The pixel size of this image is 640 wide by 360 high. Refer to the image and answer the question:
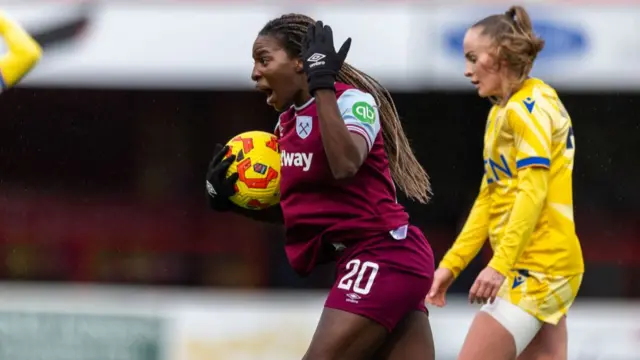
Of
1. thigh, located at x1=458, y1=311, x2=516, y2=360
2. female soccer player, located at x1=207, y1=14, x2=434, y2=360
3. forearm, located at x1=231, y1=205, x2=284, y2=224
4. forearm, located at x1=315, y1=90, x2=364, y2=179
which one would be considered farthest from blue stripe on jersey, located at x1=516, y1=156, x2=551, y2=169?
forearm, located at x1=231, y1=205, x2=284, y2=224

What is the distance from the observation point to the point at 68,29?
1125 cm

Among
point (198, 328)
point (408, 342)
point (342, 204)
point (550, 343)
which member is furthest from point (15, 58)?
point (198, 328)

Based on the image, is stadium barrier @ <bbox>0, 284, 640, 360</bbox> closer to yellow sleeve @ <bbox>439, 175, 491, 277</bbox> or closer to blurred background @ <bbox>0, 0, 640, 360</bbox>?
blurred background @ <bbox>0, 0, 640, 360</bbox>

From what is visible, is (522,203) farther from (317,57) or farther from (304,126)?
(317,57)

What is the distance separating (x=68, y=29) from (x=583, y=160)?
211 inches

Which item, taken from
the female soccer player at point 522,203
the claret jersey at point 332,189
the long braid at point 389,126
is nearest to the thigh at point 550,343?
the female soccer player at point 522,203

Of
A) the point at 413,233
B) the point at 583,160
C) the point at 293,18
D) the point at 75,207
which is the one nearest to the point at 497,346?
the point at 413,233

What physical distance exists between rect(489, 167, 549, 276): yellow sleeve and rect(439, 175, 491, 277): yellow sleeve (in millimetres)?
449

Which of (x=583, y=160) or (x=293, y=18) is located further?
(x=583, y=160)

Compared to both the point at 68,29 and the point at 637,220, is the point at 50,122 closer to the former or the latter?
the point at 68,29

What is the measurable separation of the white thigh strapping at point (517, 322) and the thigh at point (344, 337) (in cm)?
77

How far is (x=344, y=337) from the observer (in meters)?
4.88

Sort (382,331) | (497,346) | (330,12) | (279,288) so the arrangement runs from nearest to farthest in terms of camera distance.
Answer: (382,331) → (497,346) → (330,12) → (279,288)

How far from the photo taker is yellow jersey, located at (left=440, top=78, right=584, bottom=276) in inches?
212
